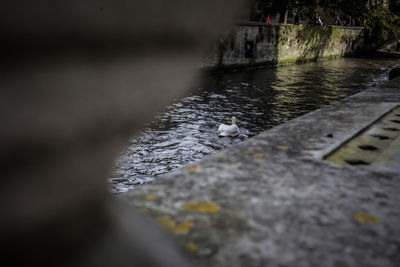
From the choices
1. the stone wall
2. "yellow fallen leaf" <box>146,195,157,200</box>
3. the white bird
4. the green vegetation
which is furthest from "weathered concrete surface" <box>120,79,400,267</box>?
the green vegetation

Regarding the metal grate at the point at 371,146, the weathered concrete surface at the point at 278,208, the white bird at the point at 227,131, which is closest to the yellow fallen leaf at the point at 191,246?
the weathered concrete surface at the point at 278,208

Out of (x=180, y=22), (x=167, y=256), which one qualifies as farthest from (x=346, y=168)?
(x=180, y=22)

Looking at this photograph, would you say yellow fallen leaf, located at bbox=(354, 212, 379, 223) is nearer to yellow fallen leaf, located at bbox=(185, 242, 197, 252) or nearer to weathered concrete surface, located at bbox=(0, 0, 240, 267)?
yellow fallen leaf, located at bbox=(185, 242, 197, 252)

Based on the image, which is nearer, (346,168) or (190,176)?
(190,176)

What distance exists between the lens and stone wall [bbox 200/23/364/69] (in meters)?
12.3

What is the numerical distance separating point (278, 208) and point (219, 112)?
569cm

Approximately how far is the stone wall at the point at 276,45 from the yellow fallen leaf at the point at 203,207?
916cm

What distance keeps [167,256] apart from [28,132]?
1.46 feet

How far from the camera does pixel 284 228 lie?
1076 mm

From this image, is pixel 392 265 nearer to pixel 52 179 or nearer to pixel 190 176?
pixel 190 176

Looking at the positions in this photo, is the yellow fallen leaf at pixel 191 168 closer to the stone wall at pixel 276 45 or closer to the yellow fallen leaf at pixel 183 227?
the yellow fallen leaf at pixel 183 227

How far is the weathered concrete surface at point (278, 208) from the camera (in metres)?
0.96

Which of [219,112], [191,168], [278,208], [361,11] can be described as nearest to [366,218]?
[278,208]

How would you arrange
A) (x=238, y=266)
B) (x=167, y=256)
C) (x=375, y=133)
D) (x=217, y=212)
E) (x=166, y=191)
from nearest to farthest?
1. (x=167, y=256)
2. (x=238, y=266)
3. (x=217, y=212)
4. (x=166, y=191)
5. (x=375, y=133)
